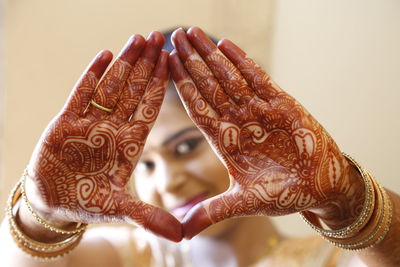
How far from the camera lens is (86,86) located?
69 cm

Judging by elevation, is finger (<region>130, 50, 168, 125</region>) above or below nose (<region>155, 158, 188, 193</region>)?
above

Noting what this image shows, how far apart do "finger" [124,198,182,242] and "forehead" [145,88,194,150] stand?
51 centimetres

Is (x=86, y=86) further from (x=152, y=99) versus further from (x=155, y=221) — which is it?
(x=155, y=221)

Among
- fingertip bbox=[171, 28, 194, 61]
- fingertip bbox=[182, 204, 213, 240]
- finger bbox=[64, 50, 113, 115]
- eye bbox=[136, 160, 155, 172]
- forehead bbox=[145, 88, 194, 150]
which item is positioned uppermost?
fingertip bbox=[171, 28, 194, 61]

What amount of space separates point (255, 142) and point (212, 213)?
117mm

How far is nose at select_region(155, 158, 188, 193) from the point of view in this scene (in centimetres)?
117

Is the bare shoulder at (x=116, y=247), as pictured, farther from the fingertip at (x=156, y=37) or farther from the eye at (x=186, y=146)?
the fingertip at (x=156, y=37)

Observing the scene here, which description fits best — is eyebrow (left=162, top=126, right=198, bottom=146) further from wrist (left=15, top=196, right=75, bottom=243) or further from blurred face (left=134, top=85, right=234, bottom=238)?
wrist (left=15, top=196, right=75, bottom=243)

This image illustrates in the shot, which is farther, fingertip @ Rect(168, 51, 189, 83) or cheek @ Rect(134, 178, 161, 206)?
cheek @ Rect(134, 178, 161, 206)

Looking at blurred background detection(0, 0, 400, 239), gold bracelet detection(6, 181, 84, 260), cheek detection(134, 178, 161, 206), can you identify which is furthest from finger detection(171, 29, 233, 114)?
blurred background detection(0, 0, 400, 239)

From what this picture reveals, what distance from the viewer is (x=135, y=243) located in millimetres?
1393

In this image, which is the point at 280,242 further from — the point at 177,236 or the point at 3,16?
the point at 3,16

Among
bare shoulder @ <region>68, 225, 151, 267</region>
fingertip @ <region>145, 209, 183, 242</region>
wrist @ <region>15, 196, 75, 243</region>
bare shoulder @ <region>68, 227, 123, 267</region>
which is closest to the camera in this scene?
fingertip @ <region>145, 209, 183, 242</region>

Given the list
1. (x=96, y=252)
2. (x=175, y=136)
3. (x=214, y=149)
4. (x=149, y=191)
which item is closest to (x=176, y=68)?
(x=214, y=149)
